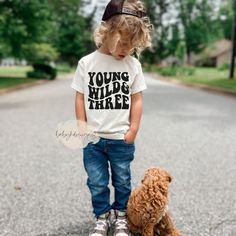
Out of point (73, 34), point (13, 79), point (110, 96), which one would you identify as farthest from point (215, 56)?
point (110, 96)

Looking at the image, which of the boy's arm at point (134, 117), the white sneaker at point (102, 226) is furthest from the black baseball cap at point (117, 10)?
the white sneaker at point (102, 226)

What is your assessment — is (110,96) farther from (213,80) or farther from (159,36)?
(159,36)

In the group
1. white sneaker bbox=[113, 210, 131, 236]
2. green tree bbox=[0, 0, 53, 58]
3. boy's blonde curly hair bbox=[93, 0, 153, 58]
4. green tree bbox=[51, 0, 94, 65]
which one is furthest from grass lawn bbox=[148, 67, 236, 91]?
green tree bbox=[51, 0, 94, 65]

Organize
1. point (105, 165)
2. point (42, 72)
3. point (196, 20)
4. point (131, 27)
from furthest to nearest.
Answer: point (196, 20) → point (42, 72) → point (105, 165) → point (131, 27)

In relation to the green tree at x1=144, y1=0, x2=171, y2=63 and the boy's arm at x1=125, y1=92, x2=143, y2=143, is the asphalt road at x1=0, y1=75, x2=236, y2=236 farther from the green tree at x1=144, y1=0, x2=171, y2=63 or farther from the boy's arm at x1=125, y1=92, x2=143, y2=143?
the green tree at x1=144, y1=0, x2=171, y2=63

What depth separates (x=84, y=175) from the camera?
5008 millimetres

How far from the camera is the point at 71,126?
2.98m

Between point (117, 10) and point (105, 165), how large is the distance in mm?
1036

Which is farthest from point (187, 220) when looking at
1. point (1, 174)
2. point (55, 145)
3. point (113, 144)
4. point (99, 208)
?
point (55, 145)

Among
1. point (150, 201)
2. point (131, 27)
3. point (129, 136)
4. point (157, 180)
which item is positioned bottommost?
point (150, 201)

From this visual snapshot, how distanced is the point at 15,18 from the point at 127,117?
75.7ft

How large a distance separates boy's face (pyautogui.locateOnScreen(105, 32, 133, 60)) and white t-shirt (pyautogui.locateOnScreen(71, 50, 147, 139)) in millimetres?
86

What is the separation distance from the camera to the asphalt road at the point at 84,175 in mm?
3535

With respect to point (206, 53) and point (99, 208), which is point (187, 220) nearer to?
point (99, 208)
